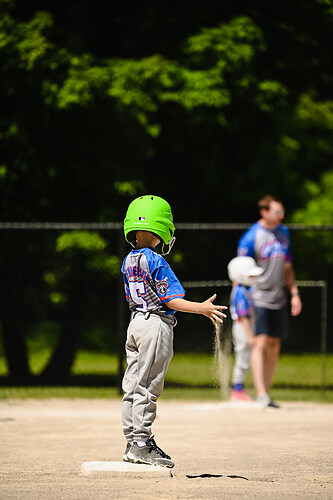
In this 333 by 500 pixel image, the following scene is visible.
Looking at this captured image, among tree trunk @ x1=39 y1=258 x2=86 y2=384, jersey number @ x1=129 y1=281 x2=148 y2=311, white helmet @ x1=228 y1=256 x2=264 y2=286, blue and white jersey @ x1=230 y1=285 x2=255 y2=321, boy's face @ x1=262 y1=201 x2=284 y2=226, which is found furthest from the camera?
tree trunk @ x1=39 y1=258 x2=86 y2=384

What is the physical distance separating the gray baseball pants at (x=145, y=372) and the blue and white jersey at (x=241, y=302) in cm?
418

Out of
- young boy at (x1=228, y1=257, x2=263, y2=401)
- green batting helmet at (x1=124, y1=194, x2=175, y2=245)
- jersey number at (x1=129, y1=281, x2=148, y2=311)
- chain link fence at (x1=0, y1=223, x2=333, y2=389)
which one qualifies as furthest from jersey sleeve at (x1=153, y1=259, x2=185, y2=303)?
chain link fence at (x1=0, y1=223, x2=333, y2=389)

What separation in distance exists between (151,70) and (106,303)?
5.74m

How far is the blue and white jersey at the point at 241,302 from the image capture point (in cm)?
1025

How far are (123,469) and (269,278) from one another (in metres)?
4.72

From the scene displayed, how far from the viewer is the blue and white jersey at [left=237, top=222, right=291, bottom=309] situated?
1041 centimetres

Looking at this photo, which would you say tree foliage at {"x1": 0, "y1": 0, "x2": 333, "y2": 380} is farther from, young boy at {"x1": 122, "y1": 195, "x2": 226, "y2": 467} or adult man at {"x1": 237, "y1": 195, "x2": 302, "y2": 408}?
young boy at {"x1": 122, "y1": 195, "x2": 226, "y2": 467}

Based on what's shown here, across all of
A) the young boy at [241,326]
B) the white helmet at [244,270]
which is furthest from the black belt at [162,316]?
the young boy at [241,326]

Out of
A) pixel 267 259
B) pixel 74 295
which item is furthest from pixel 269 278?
pixel 74 295

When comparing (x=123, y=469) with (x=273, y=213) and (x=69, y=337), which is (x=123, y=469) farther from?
(x=69, y=337)

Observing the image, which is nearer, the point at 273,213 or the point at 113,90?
the point at 273,213

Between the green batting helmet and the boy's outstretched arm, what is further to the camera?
the green batting helmet

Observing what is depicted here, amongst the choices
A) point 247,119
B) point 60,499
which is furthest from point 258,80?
point 60,499

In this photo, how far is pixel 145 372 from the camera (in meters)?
6.02
